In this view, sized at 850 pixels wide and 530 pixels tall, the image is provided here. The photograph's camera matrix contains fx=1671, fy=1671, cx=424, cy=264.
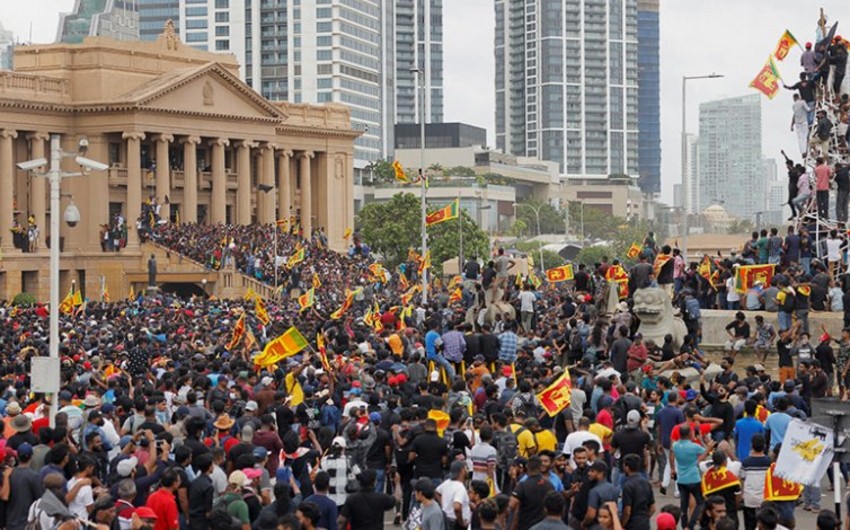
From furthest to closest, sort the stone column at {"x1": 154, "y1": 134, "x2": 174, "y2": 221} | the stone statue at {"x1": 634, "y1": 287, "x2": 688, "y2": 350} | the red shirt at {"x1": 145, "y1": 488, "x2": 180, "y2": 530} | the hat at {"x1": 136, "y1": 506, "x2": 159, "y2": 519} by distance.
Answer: the stone column at {"x1": 154, "y1": 134, "x2": 174, "y2": 221} < the stone statue at {"x1": 634, "y1": 287, "x2": 688, "y2": 350} < the red shirt at {"x1": 145, "y1": 488, "x2": 180, "y2": 530} < the hat at {"x1": 136, "y1": 506, "x2": 159, "y2": 519}

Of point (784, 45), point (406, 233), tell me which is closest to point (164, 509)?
point (784, 45)

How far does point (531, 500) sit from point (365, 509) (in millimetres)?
1545

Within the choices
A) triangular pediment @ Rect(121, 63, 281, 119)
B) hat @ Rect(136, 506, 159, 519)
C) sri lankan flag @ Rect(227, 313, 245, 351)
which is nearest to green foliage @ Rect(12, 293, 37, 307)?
triangular pediment @ Rect(121, 63, 281, 119)

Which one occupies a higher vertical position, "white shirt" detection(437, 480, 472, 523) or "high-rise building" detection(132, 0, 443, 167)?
"high-rise building" detection(132, 0, 443, 167)

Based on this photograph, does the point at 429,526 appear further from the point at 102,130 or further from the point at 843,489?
the point at 102,130

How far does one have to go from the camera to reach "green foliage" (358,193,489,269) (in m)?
97.8

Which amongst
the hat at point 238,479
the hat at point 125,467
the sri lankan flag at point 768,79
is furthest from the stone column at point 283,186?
the hat at point 238,479

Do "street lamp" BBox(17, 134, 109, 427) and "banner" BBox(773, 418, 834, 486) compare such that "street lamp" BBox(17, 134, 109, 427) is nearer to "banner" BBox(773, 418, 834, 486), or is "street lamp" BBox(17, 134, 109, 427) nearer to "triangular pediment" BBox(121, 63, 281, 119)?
"banner" BBox(773, 418, 834, 486)

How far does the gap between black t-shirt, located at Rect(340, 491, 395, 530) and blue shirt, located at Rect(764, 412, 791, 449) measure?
547cm

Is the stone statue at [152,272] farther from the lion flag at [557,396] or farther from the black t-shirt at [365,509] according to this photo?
the black t-shirt at [365,509]

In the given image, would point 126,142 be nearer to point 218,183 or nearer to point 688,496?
point 218,183

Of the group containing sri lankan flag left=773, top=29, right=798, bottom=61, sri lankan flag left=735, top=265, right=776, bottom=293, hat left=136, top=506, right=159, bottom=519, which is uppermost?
sri lankan flag left=773, top=29, right=798, bottom=61

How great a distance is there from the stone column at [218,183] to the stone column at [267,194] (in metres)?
4.25

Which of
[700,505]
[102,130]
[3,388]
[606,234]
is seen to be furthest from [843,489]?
[606,234]
